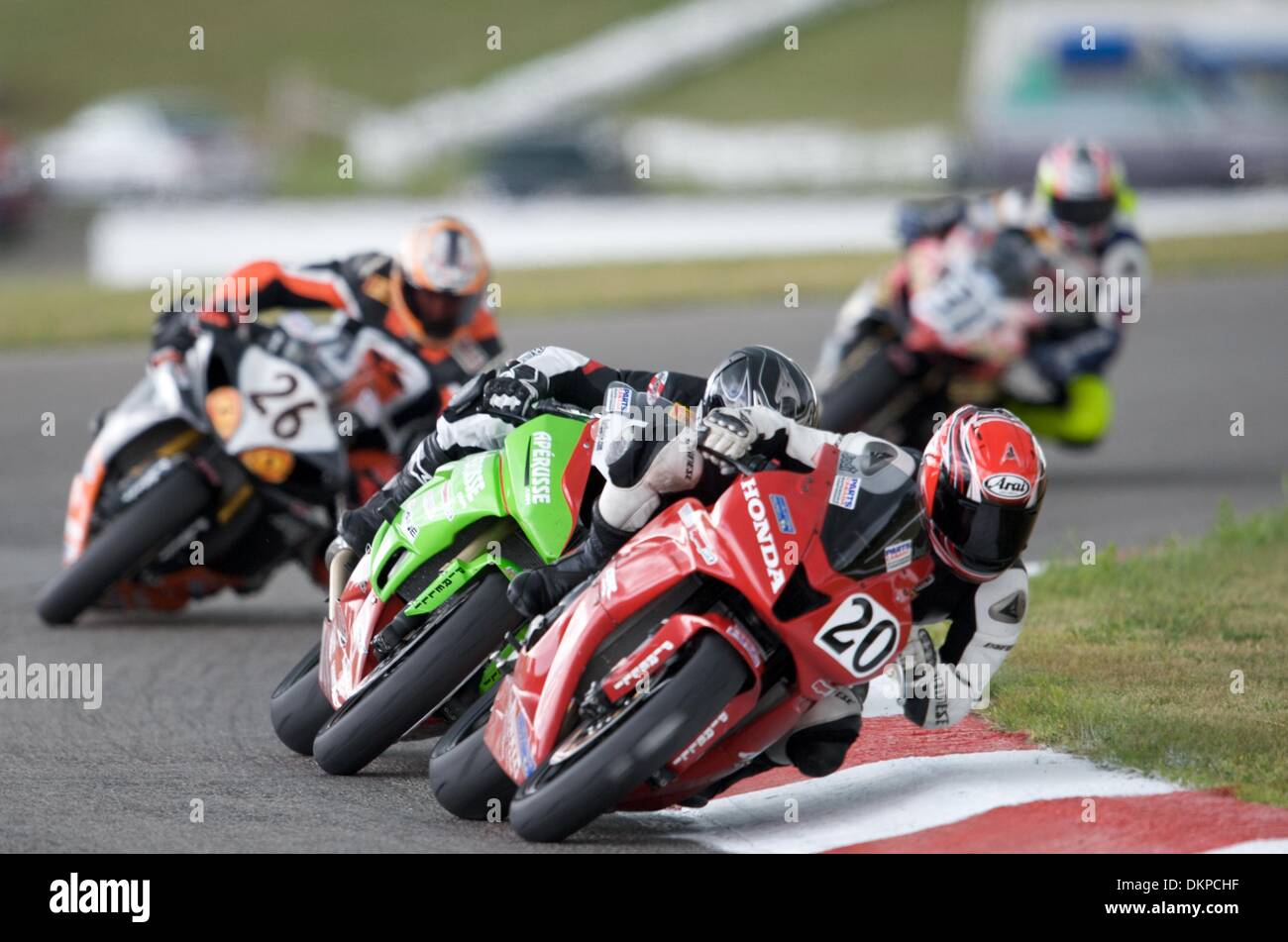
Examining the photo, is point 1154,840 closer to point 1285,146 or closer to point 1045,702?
point 1045,702

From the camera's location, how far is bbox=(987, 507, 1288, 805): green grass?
19.2 ft

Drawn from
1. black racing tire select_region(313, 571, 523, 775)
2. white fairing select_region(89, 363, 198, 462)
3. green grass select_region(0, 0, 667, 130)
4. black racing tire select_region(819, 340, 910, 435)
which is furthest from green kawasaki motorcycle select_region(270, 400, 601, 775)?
green grass select_region(0, 0, 667, 130)

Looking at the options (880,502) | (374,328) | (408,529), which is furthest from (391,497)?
(374,328)

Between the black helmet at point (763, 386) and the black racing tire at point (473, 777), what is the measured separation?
38.2 inches

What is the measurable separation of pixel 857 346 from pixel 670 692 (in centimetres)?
625

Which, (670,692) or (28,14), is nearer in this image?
(670,692)

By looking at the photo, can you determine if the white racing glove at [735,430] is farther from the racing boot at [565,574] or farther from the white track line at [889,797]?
the white track line at [889,797]

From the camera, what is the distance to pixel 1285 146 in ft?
84.9

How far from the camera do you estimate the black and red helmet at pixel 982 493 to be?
5.27 meters

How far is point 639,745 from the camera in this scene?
483 cm
